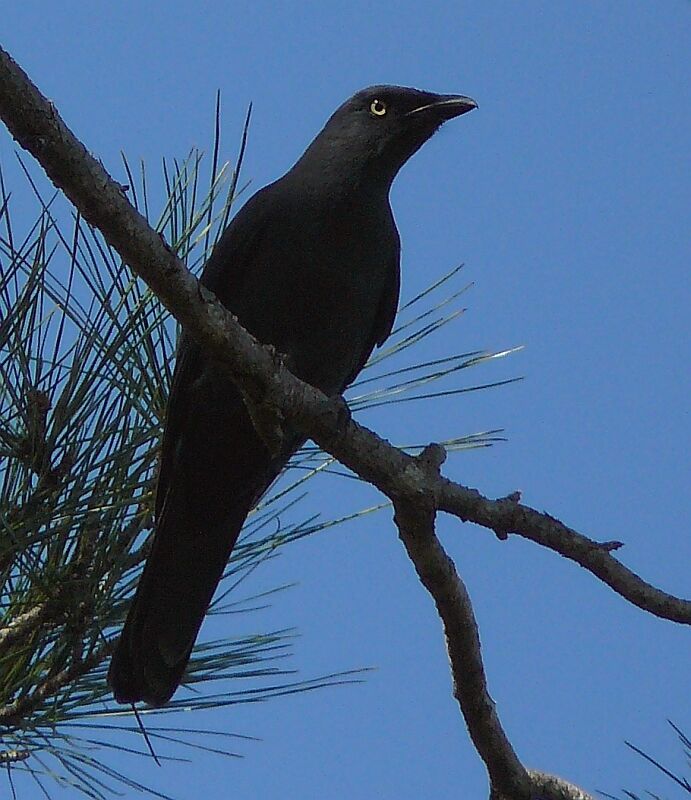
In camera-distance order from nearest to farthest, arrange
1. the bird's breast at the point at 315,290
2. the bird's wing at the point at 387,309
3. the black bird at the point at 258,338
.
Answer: the black bird at the point at 258,338
the bird's breast at the point at 315,290
the bird's wing at the point at 387,309

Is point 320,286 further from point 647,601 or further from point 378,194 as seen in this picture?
point 647,601

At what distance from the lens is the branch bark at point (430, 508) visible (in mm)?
2023

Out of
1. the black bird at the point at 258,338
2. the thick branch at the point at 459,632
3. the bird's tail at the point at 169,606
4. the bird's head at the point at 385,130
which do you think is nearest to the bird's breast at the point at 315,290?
the black bird at the point at 258,338

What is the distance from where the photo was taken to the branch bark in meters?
2.02

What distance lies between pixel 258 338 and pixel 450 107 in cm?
82

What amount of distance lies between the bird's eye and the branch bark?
128 cm

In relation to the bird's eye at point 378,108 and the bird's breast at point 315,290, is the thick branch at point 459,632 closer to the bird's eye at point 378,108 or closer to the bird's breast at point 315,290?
the bird's breast at point 315,290

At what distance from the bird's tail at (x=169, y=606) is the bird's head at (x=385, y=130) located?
899 mm

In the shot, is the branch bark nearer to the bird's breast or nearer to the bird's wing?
the bird's breast

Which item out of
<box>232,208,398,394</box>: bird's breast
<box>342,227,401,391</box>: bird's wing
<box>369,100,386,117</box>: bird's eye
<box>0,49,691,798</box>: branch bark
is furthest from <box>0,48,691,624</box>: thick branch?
<box>369,100,386,117</box>: bird's eye

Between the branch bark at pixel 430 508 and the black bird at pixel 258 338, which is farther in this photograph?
the black bird at pixel 258 338

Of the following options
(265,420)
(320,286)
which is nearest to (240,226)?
(320,286)

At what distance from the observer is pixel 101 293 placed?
2.50 meters

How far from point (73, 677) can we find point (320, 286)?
1045 mm
